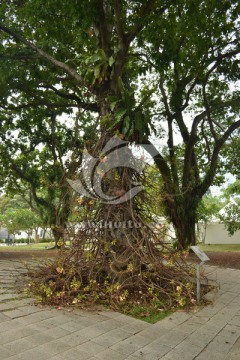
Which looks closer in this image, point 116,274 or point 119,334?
point 119,334

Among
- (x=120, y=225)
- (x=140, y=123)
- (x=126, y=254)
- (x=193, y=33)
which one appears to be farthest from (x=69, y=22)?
(x=126, y=254)

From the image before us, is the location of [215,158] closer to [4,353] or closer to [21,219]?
[4,353]

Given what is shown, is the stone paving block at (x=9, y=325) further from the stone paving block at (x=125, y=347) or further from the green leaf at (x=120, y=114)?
the green leaf at (x=120, y=114)

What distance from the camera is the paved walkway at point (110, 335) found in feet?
8.30

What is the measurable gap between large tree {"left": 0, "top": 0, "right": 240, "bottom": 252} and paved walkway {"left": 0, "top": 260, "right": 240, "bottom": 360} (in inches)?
78.1

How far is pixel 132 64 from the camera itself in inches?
335

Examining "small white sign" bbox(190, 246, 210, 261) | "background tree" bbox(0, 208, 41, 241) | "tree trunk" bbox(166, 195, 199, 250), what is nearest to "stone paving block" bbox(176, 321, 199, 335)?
"small white sign" bbox(190, 246, 210, 261)

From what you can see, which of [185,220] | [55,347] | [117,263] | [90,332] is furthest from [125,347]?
[185,220]

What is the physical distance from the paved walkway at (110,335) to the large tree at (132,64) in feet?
6.51

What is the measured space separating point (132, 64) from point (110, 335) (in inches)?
291

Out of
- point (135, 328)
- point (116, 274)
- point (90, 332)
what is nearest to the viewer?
point (90, 332)

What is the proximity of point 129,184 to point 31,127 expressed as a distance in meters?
6.99

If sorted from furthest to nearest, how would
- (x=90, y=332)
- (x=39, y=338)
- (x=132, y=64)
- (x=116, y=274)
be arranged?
1. (x=132, y=64)
2. (x=116, y=274)
3. (x=90, y=332)
4. (x=39, y=338)

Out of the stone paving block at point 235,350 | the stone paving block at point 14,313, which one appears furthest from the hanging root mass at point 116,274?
the stone paving block at point 235,350
